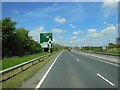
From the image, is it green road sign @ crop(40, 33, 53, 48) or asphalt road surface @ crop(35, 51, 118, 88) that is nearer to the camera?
asphalt road surface @ crop(35, 51, 118, 88)

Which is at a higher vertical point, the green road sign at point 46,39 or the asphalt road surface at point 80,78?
the green road sign at point 46,39

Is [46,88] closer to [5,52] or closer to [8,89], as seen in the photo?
[8,89]

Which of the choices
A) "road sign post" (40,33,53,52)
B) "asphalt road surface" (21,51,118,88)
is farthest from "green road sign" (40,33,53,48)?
"asphalt road surface" (21,51,118,88)

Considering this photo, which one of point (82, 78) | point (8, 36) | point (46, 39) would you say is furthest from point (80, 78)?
point (46, 39)

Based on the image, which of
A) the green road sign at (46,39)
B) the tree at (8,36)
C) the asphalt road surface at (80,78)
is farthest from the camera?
the green road sign at (46,39)

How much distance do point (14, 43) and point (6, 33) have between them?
3682 mm

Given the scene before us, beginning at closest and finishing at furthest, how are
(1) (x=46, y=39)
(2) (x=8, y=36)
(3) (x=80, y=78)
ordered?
(3) (x=80, y=78) < (2) (x=8, y=36) < (1) (x=46, y=39)

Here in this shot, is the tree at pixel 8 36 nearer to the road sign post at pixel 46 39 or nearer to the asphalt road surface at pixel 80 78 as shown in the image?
the road sign post at pixel 46 39

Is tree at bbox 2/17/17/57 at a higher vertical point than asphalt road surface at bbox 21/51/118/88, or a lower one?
higher

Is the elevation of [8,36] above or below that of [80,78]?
above

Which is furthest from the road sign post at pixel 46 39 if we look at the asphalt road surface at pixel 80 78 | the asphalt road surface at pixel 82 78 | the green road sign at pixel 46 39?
the asphalt road surface at pixel 82 78

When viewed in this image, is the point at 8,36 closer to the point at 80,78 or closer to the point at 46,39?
the point at 46,39

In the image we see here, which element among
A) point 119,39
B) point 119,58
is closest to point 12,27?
point 119,58

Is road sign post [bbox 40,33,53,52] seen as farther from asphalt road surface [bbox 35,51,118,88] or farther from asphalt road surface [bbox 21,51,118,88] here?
asphalt road surface [bbox 35,51,118,88]
